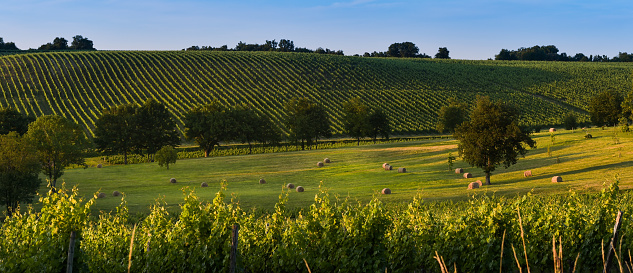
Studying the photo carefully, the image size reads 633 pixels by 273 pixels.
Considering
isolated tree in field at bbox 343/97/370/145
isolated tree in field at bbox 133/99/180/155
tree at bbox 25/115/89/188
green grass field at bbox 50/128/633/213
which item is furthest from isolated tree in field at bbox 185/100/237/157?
tree at bbox 25/115/89/188

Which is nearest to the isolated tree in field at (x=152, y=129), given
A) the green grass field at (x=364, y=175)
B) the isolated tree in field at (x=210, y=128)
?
the isolated tree in field at (x=210, y=128)

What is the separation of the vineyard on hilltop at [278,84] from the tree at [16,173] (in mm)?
62454

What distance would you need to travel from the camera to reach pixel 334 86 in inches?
5787

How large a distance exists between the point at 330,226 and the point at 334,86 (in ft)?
434

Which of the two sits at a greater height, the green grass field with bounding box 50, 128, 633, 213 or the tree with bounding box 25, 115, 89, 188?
the tree with bounding box 25, 115, 89, 188

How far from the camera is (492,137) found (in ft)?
136

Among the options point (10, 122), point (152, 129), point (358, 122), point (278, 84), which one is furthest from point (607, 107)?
point (10, 122)

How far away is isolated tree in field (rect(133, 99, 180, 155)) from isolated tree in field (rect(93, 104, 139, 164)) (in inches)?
25.9

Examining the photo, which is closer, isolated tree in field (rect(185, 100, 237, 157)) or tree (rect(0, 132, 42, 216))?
tree (rect(0, 132, 42, 216))

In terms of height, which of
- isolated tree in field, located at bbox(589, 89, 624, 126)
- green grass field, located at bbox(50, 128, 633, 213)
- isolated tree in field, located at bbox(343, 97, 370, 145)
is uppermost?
isolated tree in field, located at bbox(589, 89, 624, 126)

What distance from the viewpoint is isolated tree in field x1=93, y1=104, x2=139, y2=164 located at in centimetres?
8075

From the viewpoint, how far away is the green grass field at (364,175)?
128ft

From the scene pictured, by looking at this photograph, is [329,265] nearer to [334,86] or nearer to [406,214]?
[406,214]

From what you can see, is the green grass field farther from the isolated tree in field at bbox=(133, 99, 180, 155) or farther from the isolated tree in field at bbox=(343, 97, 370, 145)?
the isolated tree in field at bbox=(343, 97, 370, 145)
